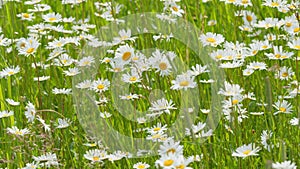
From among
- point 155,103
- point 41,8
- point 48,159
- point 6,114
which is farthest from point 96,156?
point 41,8

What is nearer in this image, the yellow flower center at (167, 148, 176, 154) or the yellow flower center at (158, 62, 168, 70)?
the yellow flower center at (167, 148, 176, 154)

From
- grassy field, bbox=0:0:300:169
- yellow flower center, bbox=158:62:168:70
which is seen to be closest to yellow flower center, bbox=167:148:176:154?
grassy field, bbox=0:0:300:169

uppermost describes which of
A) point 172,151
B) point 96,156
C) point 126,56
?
point 126,56

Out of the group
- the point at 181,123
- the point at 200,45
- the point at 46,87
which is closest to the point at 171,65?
the point at 181,123

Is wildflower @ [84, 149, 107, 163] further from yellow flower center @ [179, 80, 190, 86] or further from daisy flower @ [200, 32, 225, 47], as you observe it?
daisy flower @ [200, 32, 225, 47]

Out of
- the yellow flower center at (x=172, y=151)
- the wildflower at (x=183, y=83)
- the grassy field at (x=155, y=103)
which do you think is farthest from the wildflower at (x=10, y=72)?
the yellow flower center at (x=172, y=151)

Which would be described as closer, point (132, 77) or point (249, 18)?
point (132, 77)

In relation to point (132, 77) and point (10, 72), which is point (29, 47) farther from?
point (132, 77)

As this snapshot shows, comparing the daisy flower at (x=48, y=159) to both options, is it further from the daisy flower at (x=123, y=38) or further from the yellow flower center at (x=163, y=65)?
the daisy flower at (x=123, y=38)
